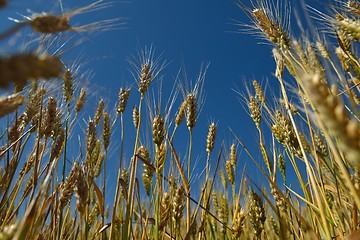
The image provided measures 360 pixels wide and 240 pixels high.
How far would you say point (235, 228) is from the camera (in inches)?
78.0

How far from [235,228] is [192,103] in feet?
2.56

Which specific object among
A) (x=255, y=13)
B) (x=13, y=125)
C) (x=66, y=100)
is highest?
(x=255, y=13)

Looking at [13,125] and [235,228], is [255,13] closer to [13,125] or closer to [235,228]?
[235,228]

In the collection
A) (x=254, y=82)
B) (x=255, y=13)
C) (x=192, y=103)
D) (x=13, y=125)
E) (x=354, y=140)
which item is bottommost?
(x=354, y=140)

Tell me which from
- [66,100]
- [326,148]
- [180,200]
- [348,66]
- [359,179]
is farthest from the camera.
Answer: [348,66]

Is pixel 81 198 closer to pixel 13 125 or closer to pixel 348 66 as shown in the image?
pixel 13 125

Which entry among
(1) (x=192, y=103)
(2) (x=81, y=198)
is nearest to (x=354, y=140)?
(2) (x=81, y=198)

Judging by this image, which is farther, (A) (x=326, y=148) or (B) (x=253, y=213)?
(A) (x=326, y=148)

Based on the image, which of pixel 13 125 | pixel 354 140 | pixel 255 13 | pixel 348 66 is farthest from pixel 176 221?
pixel 348 66

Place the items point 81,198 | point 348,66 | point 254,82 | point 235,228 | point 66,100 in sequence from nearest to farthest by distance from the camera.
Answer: point 81,198 → point 66,100 → point 235,228 → point 348,66 → point 254,82

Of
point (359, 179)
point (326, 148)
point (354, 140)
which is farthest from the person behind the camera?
point (326, 148)

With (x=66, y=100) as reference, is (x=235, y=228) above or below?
below

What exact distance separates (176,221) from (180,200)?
0.12 m

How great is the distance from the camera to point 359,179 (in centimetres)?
146
